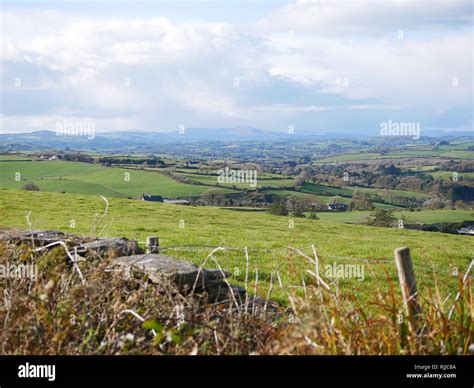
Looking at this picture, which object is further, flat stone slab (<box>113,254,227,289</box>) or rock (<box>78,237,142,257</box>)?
rock (<box>78,237,142,257</box>)

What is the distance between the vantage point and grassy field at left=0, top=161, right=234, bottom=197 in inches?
2237

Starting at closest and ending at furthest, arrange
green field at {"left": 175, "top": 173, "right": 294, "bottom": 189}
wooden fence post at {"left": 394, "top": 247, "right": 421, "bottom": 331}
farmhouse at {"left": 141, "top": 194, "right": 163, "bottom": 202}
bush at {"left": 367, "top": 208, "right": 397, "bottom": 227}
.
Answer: wooden fence post at {"left": 394, "top": 247, "right": 421, "bottom": 331} < bush at {"left": 367, "top": 208, "right": 397, "bottom": 227} < farmhouse at {"left": 141, "top": 194, "right": 163, "bottom": 202} < green field at {"left": 175, "top": 173, "right": 294, "bottom": 189}

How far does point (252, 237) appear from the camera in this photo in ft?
69.3

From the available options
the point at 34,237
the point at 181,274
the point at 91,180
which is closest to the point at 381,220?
the point at 34,237

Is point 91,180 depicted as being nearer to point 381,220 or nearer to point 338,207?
point 338,207

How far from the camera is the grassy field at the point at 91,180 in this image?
56812mm

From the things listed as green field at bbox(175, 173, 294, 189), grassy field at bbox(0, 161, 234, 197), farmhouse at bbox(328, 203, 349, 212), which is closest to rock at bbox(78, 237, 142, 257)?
farmhouse at bbox(328, 203, 349, 212)

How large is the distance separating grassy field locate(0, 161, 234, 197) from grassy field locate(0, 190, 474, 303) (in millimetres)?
21877

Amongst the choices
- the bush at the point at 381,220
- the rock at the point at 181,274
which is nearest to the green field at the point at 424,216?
the bush at the point at 381,220

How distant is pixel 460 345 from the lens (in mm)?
4910

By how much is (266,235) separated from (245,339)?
55.0 ft

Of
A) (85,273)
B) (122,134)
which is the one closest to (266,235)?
(85,273)

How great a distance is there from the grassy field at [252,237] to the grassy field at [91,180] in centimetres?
2188

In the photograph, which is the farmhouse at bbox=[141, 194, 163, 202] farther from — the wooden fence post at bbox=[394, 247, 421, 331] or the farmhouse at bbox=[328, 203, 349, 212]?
the wooden fence post at bbox=[394, 247, 421, 331]
